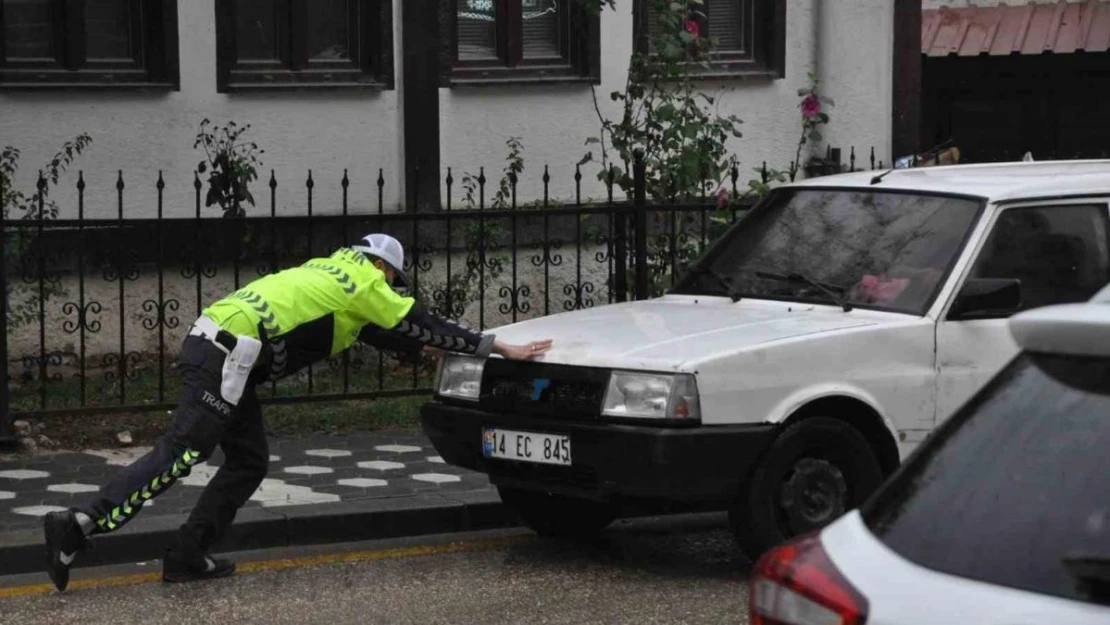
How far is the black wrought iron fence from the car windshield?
2936mm

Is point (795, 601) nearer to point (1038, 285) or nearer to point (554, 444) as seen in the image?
point (554, 444)

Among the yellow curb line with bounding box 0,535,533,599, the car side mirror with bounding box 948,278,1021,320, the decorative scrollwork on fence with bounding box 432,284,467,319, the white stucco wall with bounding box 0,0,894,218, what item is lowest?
the yellow curb line with bounding box 0,535,533,599

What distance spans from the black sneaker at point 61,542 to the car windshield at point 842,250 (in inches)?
122

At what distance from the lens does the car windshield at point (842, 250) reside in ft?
26.8

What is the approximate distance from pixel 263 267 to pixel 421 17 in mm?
2764

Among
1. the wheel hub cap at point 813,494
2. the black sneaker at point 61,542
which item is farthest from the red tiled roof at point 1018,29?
the black sneaker at point 61,542

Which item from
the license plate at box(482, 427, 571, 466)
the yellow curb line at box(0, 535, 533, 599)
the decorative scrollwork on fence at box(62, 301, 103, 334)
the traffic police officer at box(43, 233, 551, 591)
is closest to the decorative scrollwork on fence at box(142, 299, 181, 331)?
the decorative scrollwork on fence at box(62, 301, 103, 334)

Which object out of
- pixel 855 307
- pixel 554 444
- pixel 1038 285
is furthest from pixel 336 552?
pixel 1038 285

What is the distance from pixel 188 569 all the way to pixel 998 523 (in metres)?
5.30

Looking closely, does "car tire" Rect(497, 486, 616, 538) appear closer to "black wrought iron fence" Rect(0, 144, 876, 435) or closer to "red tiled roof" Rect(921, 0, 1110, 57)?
"black wrought iron fence" Rect(0, 144, 876, 435)

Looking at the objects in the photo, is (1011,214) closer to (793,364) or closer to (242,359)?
(793,364)

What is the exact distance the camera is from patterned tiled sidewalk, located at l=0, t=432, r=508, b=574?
8.73m

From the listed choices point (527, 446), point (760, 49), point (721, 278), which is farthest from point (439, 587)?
point (760, 49)

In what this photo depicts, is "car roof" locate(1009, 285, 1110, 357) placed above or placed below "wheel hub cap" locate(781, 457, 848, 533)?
above
